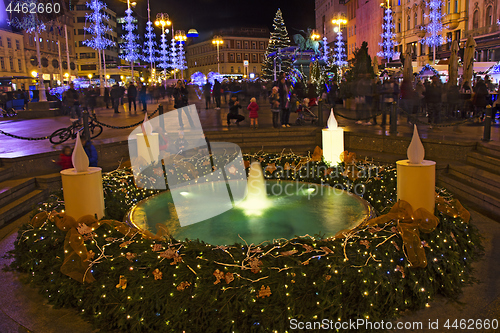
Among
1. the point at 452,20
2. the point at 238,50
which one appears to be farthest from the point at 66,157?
the point at 238,50

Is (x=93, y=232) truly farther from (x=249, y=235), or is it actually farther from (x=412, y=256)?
(x=412, y=256)

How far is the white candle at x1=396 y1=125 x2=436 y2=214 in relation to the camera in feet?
12.6

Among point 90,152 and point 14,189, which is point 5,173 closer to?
point 14,189

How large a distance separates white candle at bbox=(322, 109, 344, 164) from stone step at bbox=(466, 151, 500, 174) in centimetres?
271

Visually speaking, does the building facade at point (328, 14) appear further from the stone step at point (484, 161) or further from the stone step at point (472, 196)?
the stone step at point (472, 196)

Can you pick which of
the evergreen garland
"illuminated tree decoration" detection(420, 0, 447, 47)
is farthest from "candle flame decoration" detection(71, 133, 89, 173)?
"illuminated tree decoration" detection(420, 0, 447, 47)

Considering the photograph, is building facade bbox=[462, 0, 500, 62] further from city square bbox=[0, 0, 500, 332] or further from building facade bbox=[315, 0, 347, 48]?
building facade bbox=[315, 0, 347, 48]

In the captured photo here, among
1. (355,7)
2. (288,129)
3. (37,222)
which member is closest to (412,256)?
(37,222)

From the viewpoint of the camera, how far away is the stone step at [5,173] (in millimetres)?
7253

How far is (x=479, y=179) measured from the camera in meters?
6.81

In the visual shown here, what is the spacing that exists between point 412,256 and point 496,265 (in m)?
1.20

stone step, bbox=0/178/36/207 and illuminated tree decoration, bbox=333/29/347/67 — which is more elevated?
illuminated tree decoration, bbox=333/29/347/67

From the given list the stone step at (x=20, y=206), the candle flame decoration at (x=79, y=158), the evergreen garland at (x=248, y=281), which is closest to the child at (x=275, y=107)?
the stone step at (x=20, y=206)

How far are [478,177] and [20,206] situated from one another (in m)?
7.37
